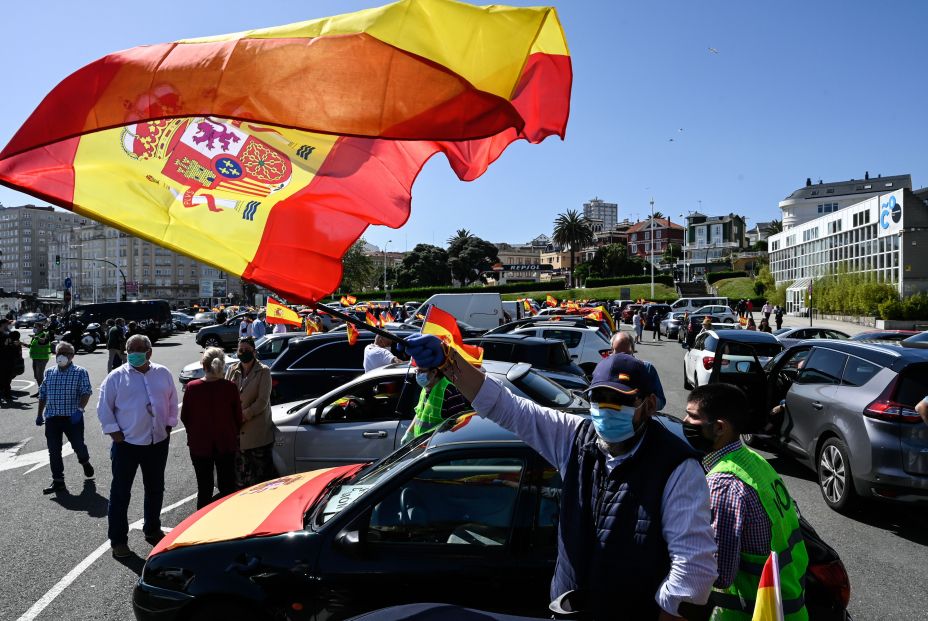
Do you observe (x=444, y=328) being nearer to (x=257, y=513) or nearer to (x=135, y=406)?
(x=257, y=513)

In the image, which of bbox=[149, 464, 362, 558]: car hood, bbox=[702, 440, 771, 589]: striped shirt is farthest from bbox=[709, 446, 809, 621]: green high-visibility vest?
bbox=[149, 464, 362, 558]: car hood

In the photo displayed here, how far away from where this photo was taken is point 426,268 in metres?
99.9

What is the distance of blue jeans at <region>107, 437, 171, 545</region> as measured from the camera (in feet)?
17.8

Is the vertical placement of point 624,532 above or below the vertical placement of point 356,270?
below

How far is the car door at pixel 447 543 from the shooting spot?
316cm

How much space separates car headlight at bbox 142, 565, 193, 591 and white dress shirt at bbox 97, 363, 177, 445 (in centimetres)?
236

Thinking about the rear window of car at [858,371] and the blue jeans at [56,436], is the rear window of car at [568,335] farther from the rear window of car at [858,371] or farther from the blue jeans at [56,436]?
the blue jeans at [56,436]

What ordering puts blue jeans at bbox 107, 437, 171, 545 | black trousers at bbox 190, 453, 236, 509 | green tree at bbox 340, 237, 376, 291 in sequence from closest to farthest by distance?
blue jeans at bbox 107, 437, 171, 545
black trousers at bbox 190, 453, 236, 509
green tree at bbox 340, 237, 376, 291

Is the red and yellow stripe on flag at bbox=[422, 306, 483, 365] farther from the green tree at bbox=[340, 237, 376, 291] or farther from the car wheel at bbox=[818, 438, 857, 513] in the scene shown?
the green tree at bbox=[340, 237, 376, 291]

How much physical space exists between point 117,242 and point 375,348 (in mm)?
147498

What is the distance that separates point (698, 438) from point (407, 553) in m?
1.57

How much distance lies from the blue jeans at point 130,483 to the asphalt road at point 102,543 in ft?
0.70

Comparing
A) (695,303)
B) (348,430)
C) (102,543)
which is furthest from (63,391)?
(695,303)

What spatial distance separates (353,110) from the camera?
248cm
